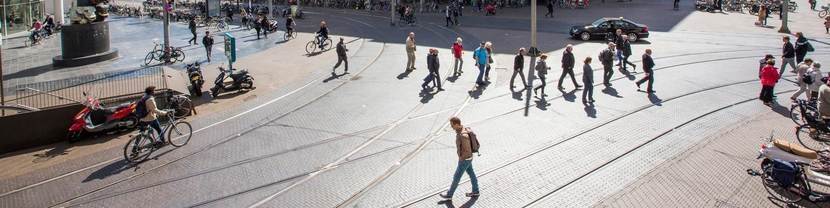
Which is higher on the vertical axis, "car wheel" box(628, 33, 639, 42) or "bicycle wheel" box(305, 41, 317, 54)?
"car wheel" box(628, 33, 639, 42)

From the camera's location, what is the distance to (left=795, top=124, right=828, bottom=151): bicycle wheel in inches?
470

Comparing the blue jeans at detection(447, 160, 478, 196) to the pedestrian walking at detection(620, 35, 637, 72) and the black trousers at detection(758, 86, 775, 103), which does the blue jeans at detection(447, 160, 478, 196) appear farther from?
the pedestrian walking at detection(620, 35, 637, 72)

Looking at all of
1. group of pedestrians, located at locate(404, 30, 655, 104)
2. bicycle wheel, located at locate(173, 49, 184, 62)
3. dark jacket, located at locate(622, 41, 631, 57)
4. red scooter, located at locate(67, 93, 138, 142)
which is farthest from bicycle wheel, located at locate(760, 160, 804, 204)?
bicycle wheel, located at locate(173, 49, 184, 62)

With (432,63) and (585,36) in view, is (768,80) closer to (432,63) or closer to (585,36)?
(432,63)

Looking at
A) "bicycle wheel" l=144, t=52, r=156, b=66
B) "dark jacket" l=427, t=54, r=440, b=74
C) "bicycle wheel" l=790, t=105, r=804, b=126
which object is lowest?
"bicycle wheel" l=790, t=105, r=804, b=126

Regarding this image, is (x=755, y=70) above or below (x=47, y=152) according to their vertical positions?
above

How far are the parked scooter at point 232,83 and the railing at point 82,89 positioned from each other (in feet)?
4.65

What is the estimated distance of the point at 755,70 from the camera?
20.3m

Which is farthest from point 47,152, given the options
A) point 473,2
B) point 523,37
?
point 473,2

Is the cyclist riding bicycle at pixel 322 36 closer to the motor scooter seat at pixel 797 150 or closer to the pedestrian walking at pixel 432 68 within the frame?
the pedestrian walking at pixel 432 68

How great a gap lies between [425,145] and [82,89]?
905 cm

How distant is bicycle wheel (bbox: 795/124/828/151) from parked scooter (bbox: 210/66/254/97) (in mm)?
14054

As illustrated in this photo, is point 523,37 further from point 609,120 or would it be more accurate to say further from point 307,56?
point 609,120

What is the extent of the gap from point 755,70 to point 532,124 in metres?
11.2
